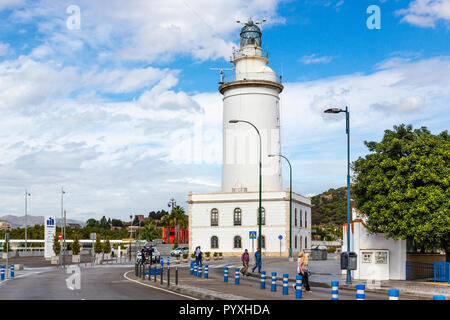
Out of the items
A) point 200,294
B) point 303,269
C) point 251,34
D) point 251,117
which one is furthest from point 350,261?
point 251,34

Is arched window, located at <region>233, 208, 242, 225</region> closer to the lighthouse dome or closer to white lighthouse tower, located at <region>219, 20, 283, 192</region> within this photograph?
white lighthouse tower, located at <region>219, 20, 283, 192</region>

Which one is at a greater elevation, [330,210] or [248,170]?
[248,170]

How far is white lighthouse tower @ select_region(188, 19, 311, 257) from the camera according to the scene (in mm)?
69625

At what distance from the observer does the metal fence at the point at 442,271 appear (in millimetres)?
27000

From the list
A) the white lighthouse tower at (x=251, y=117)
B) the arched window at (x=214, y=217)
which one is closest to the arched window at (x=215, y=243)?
the arched window at (x=214, y=217)

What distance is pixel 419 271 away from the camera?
3062 centimetres

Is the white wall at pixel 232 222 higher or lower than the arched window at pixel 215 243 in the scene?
higher

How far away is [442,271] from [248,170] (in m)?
44.3

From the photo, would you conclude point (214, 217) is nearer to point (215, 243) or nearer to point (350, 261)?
point (215, 243)

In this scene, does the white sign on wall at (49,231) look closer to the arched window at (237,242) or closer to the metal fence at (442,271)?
the arched window at (237,242)

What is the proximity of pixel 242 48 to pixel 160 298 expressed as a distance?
5585 centimetres

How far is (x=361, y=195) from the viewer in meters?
30.7

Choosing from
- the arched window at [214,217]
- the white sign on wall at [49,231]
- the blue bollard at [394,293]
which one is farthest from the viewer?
the arched window at [214,217]

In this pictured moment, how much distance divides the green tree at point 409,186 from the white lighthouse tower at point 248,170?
128 ft
